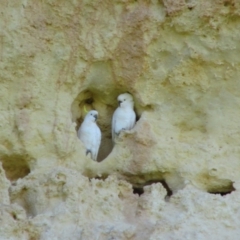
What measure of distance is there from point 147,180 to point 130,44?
0.69m

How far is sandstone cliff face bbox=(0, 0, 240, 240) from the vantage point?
478 cm

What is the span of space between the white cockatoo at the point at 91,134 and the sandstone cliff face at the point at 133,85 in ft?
0.20

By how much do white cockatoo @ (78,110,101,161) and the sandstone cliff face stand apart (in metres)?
0.06

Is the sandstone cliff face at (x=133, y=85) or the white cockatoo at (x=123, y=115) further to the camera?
the white cockatoo at (x=123, y=115)

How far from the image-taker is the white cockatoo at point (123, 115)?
193 inches

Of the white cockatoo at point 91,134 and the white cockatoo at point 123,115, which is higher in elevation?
the white cockatoo at point 123,115

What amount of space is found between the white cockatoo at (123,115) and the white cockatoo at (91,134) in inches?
3.6

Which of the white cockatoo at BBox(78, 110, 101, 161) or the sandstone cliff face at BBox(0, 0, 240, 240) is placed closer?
the sandstone cliff face at BBox(0, 0, 240, 240)

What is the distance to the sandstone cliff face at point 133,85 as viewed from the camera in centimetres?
478

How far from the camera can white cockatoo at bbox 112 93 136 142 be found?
4.91 m

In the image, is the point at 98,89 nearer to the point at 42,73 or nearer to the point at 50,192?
the point at 42,73

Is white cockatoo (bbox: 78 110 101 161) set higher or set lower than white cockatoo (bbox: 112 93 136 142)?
lower

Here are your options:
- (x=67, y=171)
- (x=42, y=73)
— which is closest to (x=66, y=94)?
(x=42, y=73)

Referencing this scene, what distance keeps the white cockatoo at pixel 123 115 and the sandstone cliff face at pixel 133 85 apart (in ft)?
0.14
